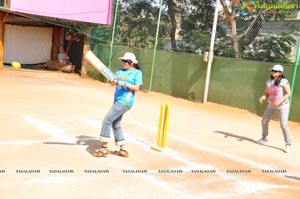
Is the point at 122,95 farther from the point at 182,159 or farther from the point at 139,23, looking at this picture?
the point at 139,23

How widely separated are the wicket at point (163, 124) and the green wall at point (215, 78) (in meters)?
5.90

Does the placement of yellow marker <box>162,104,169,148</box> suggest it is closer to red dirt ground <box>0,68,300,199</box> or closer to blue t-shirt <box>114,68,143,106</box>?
red dirt ground <box>0,68,300,199</box>

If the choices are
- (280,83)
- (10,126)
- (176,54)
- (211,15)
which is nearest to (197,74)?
(176,54)

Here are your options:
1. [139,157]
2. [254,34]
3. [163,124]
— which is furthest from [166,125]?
[254,34]

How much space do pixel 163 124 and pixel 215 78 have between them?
7.67 meters

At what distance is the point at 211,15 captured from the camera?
18.4 metres

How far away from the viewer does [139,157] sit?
23.2 ft

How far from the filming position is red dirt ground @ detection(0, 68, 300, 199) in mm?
5457

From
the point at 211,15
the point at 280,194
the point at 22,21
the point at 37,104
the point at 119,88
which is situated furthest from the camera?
the point at 22,21

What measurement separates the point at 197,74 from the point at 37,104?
6341 mm

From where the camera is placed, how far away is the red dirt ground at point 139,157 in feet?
17.9

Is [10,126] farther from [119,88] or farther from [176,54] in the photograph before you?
[176,54]

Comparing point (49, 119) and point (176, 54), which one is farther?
point (176, 54)

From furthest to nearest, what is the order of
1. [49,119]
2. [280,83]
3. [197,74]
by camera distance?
[197,74] < [49,119] < [280,83]
